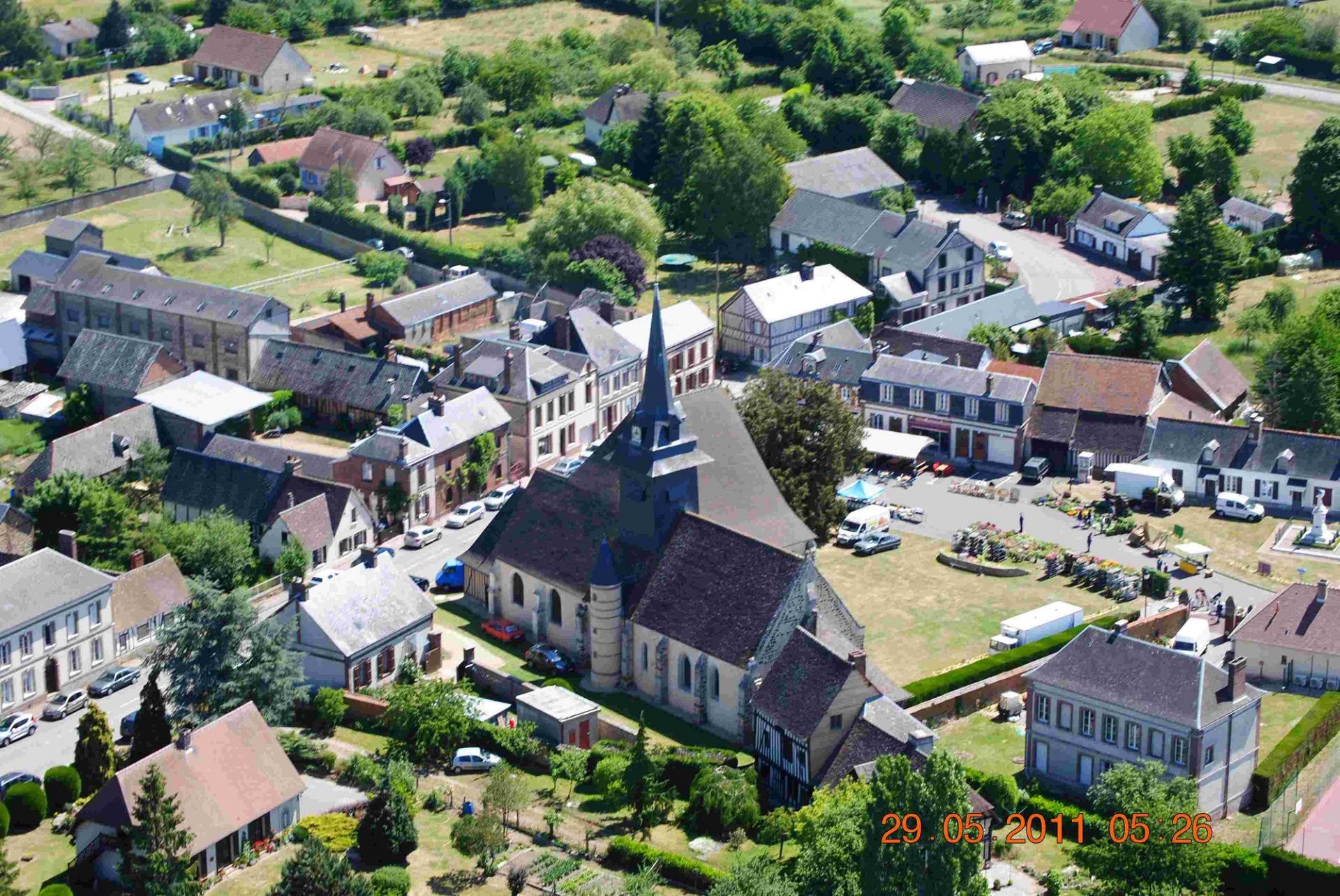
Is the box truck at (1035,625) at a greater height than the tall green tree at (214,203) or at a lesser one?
lesser

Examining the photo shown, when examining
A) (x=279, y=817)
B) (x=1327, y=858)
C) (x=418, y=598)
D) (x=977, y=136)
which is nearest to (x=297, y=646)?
(x=418, y=598)

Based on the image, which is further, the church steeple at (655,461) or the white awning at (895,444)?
the white awning at (895,444)

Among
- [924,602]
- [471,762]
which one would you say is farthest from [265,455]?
[924,602]

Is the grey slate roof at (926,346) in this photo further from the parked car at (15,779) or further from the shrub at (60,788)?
the parked car at (15,779)

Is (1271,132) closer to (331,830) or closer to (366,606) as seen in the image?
(366,606)

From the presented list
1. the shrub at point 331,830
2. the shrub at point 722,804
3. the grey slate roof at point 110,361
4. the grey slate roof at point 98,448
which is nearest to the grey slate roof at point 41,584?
the grey slate roof at point 98,448

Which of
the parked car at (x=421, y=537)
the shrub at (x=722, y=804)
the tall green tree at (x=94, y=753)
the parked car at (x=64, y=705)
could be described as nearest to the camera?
the shrub at (x=722, y=804)

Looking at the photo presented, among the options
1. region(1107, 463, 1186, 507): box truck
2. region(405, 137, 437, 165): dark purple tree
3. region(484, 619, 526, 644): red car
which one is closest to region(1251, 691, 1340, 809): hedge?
region(1107, 463, 1186, 507): box truck
